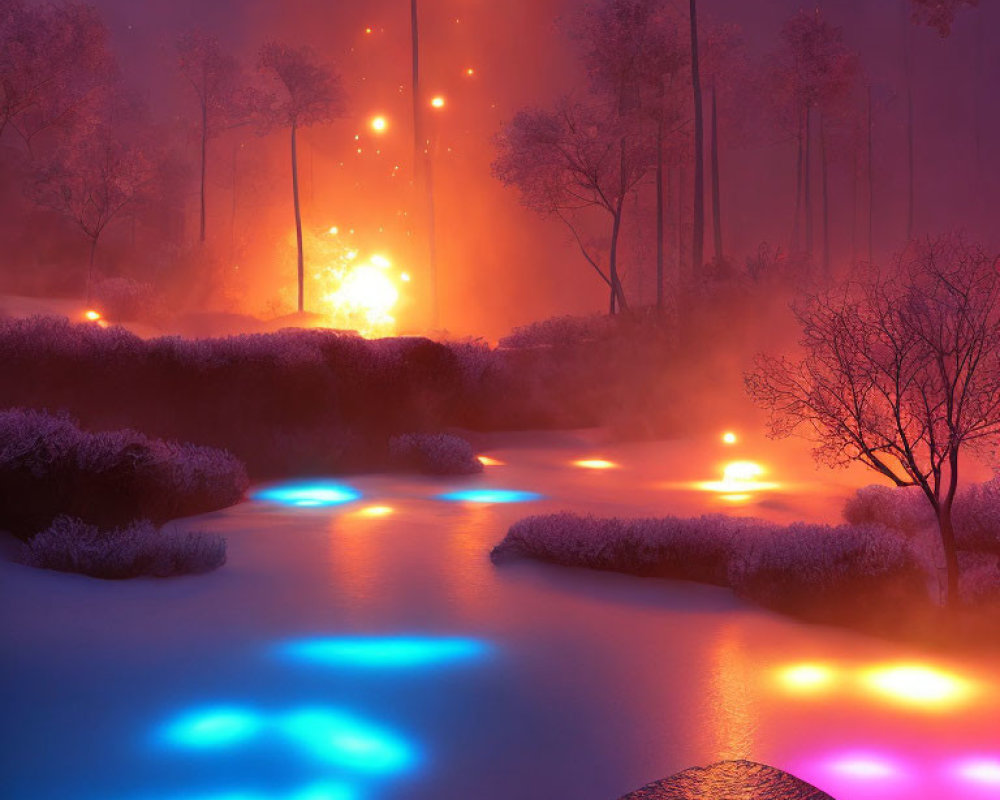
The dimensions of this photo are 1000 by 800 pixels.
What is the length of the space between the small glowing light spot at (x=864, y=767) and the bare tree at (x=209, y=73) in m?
40.6

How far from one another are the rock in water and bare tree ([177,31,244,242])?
41031mm

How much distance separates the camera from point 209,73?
4231 cm

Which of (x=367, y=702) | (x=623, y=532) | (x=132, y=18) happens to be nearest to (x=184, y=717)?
(x=367, y=702)

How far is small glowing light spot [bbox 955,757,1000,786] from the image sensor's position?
4430 millimetres

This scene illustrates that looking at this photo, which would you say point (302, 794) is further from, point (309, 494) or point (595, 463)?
point (595, 463)

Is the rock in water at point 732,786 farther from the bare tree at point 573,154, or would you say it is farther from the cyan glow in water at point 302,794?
the bare tree at point 573,154

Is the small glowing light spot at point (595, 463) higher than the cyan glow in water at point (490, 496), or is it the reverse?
the small glowing light spot at point (595, 463)

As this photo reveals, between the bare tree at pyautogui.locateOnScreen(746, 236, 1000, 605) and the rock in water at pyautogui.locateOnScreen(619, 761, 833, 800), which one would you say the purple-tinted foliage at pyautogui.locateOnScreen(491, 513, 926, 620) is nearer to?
the bare tree at pyautogui.locateOnScreen(746, 236, 1000, 605)

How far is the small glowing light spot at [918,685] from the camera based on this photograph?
17.9 feet

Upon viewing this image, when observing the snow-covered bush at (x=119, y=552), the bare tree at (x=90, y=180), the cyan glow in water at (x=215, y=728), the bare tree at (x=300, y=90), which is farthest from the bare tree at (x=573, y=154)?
the cyan glow in water at (x=215, y=728)

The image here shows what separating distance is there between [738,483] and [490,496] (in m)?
3.51

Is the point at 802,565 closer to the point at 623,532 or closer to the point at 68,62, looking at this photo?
the point at 623,532

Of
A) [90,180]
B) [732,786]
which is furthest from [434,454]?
[90,180]

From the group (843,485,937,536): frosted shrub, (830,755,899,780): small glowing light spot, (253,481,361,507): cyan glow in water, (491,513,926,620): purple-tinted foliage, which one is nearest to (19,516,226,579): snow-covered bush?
(491,513,926,620): purple-tinted foliage
